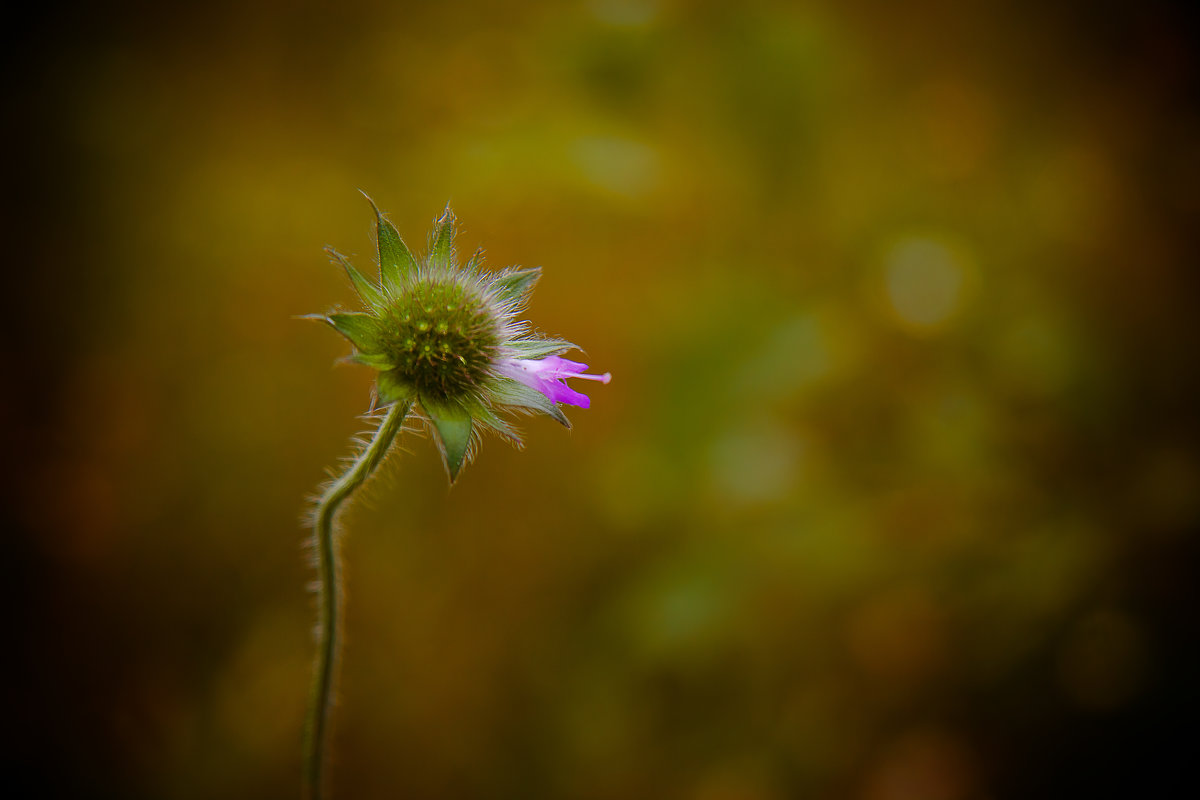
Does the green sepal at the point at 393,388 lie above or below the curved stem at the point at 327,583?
above

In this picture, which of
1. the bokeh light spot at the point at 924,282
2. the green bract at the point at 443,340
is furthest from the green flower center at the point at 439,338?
the bokeh light spot at the point at 924,282

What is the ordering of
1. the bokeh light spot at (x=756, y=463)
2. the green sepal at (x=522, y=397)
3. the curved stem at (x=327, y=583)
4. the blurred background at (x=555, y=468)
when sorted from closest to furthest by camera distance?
the curved stem at (x=327, y=583)
the green sepal at (x=522, y=397)
the blurred background at (x=555, y=468)
the bokeh light spot at (x=756, y=463)

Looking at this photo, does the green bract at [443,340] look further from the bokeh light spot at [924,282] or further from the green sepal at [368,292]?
the bokeh light spot at [924,282]

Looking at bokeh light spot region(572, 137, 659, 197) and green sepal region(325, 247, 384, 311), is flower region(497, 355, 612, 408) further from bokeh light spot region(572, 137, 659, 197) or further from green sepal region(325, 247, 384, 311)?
bokeh light spot region(572, 137, 659, 197)

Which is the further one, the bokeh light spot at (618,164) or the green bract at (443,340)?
the bokeh light spot at (618,164)

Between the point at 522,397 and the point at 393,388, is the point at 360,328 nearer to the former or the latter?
the point at 393,388

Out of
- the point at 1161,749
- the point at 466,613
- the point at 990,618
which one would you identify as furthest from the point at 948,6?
the point at 466,613

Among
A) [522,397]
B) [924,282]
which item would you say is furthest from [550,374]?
[924,282]

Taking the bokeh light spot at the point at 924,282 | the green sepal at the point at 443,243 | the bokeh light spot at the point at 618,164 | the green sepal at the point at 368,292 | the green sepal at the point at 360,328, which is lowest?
the green sepal at the point at 360,328

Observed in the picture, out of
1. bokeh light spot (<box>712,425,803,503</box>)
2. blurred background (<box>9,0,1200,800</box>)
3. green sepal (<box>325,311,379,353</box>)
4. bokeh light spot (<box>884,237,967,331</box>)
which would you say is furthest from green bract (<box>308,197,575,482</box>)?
bokeh light spot (<box>884,237,967,331</box>)
